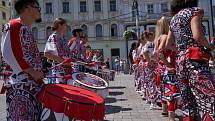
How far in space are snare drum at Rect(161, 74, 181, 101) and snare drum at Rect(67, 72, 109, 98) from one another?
1.19m

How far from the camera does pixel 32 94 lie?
149 inches

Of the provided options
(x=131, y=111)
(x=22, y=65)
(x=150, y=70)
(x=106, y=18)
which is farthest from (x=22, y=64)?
(x=106, y=18)

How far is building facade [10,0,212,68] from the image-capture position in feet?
184

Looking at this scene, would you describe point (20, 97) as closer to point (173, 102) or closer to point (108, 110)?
point (173, 102)

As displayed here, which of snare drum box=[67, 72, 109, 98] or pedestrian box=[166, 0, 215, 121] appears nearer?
pedestrian box=[166, 0, 215, 121]

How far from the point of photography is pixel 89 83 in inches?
204

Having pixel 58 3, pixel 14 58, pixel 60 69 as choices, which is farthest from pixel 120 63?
pixel 14 58

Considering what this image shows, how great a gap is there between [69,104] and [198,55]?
57.4 inches

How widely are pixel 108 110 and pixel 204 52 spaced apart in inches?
185

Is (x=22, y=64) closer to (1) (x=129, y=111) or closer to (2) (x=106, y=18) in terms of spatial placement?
(1) (x=129, y=111)

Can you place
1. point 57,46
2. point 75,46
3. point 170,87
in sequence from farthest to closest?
point 75,46, point 170,87, point 57,46

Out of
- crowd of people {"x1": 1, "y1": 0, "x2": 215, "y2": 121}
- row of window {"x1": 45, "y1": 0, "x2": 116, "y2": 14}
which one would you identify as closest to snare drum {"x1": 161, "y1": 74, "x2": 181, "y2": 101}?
crowd of people {"x1": 1, "y1": 0, "x2": 215, "y2": 121}

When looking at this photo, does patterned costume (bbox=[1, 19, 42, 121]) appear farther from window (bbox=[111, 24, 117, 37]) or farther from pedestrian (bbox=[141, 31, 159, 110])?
window (bbox=[111, 24, 117, 37])

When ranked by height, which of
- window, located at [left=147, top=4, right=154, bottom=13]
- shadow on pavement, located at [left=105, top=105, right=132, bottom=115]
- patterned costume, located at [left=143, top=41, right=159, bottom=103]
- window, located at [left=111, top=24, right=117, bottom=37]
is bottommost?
shadow on pavement, located at [left=105, top=105, right=132, bottom=115]
